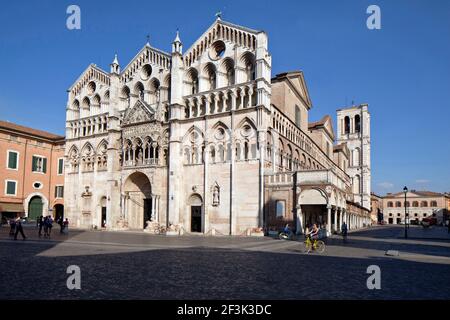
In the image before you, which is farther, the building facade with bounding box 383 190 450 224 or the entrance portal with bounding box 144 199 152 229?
the building facade with bounding box 383 190 450 224

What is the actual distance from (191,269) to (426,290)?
24.8 ft

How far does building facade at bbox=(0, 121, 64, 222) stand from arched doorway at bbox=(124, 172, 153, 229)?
1667 centimetres

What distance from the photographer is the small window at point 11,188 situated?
48906mm

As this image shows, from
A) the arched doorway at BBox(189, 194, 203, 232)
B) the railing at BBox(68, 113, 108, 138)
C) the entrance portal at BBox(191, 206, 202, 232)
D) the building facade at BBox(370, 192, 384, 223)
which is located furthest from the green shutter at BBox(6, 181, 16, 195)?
the building facade at BBox(370, 192, 384, 223)

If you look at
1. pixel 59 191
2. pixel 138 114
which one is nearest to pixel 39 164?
pixel 59 191

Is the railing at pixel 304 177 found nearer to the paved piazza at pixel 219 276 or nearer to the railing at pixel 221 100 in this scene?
the railing at pixel 221 100

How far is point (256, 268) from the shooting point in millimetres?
13953

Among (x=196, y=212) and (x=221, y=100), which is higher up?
(x=221, y=100)

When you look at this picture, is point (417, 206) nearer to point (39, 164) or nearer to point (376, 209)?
point (376, 209)

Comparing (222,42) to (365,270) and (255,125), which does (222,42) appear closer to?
(255,125)

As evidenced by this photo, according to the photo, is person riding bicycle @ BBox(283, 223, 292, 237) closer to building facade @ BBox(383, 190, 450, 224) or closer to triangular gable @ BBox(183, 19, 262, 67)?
triangular gable @ BBox(183, 19, 262, 67)

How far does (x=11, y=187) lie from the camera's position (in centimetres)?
4950

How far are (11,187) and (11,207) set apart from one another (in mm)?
2640

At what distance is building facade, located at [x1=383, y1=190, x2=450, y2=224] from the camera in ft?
436
